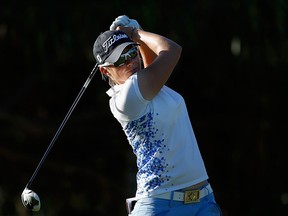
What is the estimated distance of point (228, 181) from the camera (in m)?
11.2

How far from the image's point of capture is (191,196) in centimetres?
468

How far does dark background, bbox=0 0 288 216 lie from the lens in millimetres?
9391

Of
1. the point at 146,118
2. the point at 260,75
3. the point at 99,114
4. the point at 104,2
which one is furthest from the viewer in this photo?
the point at 99,114

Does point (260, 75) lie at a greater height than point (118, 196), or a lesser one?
greater

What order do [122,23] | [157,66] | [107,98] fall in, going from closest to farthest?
1. [157,66]
2. [122,23]
3. [107,98]

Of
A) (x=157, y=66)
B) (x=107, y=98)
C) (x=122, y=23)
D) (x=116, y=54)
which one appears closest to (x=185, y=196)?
(x=157, y=66)

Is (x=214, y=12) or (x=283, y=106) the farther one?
(x=283, y=106)

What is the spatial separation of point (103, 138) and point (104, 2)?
236 cm

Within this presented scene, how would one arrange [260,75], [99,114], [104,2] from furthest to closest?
1. [99,114]
2. [260,75]
3. [104,2]

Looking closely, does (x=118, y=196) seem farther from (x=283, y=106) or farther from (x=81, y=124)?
(x=283, y=106)

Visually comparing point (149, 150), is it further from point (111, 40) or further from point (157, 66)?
point (111, 40)

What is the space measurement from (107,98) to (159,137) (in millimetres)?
6240

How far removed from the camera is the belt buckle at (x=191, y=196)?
467cm

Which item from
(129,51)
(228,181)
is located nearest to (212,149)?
(228,181)
